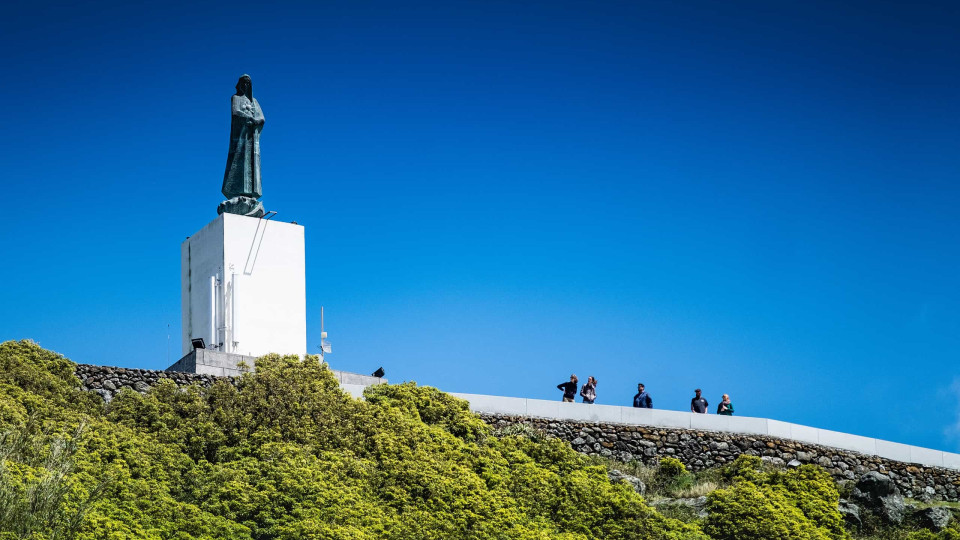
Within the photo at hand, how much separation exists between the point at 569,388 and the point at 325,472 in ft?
22.9

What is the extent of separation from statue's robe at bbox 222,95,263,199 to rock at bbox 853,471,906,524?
1201 cm

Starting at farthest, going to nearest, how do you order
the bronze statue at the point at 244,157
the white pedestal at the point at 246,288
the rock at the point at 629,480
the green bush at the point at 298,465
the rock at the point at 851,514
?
the bronze statue at the point at 244,157
the white pedestal at the point at 246,288
the rock at the point at 629,480
the rock at the point at 851,514
the green bush at the point at 298,465

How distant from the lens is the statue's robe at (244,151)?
2567 centimetres

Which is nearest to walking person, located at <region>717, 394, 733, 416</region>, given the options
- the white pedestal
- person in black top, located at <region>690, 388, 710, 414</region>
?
person in black top, located at <region>690, 388, 710, 414</region>

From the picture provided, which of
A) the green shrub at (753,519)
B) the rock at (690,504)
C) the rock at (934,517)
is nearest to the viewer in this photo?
the green shrub at (753,519)

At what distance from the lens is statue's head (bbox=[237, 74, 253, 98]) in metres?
26.2

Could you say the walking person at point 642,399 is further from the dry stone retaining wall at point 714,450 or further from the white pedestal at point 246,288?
the white pedestal at point 246,288

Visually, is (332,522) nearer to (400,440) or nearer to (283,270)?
(400,440)

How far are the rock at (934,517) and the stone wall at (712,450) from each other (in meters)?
2.49

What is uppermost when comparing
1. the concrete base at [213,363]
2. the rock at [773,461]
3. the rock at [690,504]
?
the concrete base at [213,363]

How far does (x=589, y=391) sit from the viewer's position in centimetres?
2494

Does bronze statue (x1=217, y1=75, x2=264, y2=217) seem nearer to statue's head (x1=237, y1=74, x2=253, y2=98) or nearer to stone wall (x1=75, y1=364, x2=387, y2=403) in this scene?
statue's head (x1=237, y1=74, x2=253, y2=98)

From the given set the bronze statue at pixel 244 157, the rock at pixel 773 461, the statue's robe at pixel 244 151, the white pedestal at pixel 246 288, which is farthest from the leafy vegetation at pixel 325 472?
the statue's robe at pixel 244 151

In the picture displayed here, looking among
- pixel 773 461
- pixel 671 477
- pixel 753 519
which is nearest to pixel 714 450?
pixel 773 461
